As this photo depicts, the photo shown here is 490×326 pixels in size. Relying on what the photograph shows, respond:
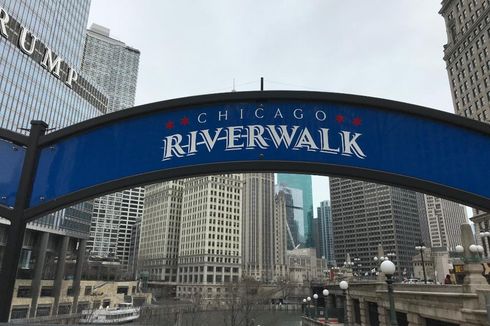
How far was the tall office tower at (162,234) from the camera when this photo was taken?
16288cm

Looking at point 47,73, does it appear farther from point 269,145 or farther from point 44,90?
point 269,145

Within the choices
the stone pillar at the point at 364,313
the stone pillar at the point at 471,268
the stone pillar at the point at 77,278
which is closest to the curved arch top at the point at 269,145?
the stone pillar at the point at 471,268

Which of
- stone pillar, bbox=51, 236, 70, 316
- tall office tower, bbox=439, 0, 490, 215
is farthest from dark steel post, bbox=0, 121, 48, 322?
tall office tower, bbox=439, 0, 490, 215

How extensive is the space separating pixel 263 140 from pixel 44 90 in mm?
81912

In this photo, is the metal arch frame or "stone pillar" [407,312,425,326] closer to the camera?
the metal arch frame

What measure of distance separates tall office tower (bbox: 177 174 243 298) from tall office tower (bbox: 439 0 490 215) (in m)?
84.9

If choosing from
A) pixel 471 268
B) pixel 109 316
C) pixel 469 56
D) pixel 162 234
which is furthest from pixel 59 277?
pixel 469 56

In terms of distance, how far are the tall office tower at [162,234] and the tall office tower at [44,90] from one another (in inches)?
3050

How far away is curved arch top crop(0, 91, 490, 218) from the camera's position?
4582 mm

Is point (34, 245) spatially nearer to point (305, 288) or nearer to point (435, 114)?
point (435, 114)

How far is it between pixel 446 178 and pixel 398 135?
30.6 inches

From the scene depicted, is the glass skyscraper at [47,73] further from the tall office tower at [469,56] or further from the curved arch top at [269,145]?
the tall office tower at [469,56]

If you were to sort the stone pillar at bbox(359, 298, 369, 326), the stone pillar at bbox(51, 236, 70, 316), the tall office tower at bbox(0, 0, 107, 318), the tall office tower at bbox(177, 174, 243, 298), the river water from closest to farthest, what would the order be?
the stone pillar at bbox(359, 298, 369, 326), the river water, the tall office tower at bbox(0, 0, 107, 318), the stone pillar at bbox(51, 236, 70, 316), the tall office tower at bbox(177, 174, 243, 298)

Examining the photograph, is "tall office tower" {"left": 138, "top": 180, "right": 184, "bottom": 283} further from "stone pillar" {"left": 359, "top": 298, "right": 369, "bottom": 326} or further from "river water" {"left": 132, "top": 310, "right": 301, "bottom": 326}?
"stone pillar" {"left": 359, "top": 298, "right": 369, "bottom": 326}
